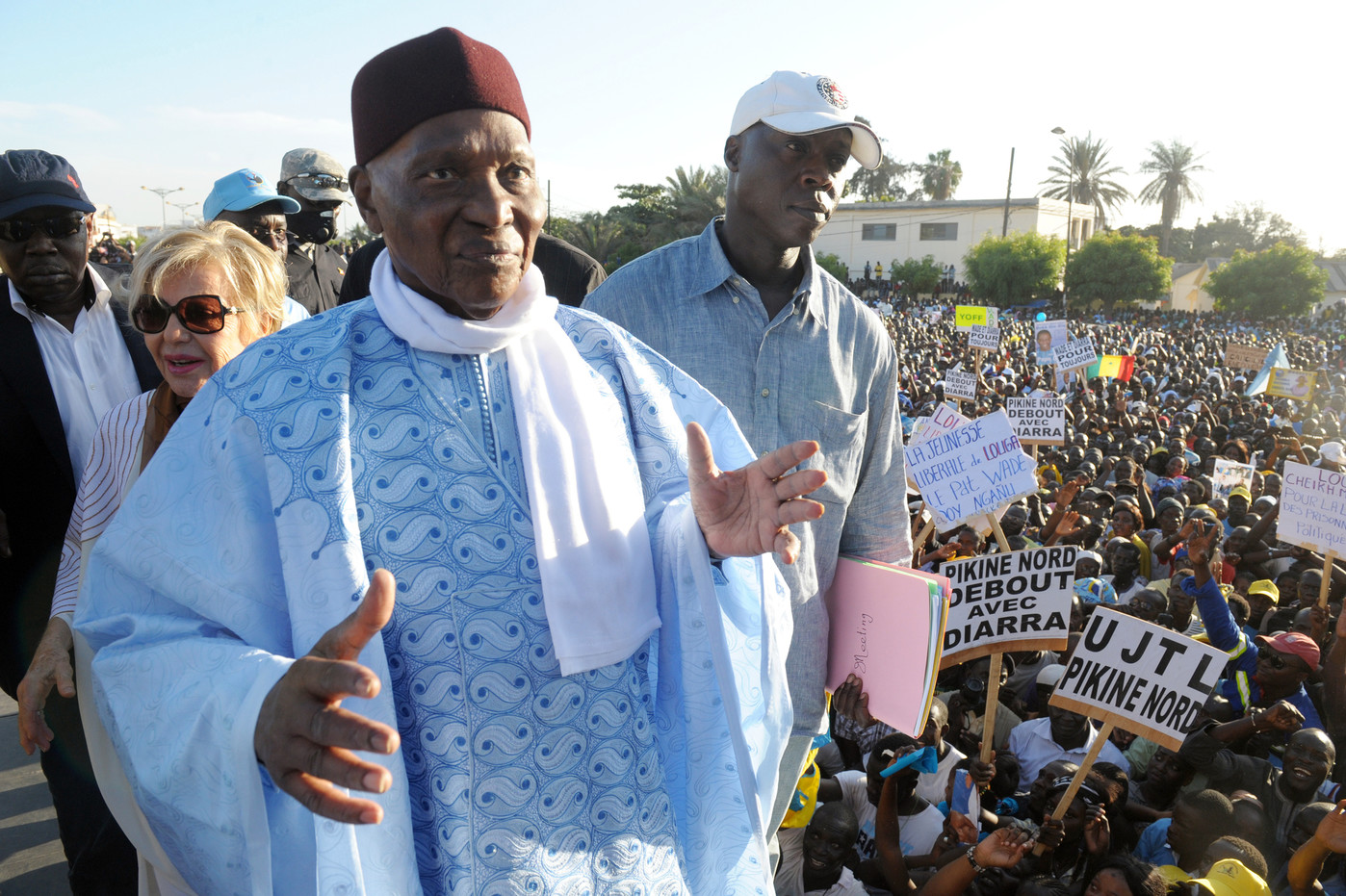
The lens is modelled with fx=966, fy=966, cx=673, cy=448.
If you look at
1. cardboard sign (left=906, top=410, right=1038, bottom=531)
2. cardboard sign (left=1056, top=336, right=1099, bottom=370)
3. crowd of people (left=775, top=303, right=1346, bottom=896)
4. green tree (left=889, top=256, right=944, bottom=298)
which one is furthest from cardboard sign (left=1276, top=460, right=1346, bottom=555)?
green tree (left=889, top=256, right=944, bottom=298)

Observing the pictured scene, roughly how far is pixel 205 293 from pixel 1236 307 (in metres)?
54.1

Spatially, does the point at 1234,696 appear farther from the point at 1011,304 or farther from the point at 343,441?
the point at 1011,304

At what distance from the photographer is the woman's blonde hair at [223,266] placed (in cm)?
226

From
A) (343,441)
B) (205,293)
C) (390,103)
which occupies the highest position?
(390,103)

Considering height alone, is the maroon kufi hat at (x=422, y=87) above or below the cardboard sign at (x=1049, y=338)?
above

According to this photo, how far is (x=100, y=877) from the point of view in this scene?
2.63m

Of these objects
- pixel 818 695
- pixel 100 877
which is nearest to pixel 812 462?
pixel 818 695

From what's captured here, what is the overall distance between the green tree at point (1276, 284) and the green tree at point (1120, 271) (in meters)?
4.04

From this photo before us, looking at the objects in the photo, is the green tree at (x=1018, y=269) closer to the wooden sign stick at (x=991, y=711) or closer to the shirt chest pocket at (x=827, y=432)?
the wooden sign stick at (x=991, y=711)

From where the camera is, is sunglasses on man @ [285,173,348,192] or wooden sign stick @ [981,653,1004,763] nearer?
wooden sign stick @ [981,653,1004,763]

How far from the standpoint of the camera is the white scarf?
4.74 ft

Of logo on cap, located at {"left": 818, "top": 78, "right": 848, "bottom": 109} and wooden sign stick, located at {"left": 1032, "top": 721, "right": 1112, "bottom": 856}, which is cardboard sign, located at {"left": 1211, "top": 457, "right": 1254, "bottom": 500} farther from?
logo on cap, located at {"left": 818, "top": 78, "right": 848, "bottom": 109}

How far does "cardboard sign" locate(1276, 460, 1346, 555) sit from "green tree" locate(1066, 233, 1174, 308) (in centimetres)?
4329

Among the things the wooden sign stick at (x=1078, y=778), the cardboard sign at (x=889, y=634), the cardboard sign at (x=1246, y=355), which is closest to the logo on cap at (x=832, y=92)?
the cardboard sign at (x=889, y=634)
